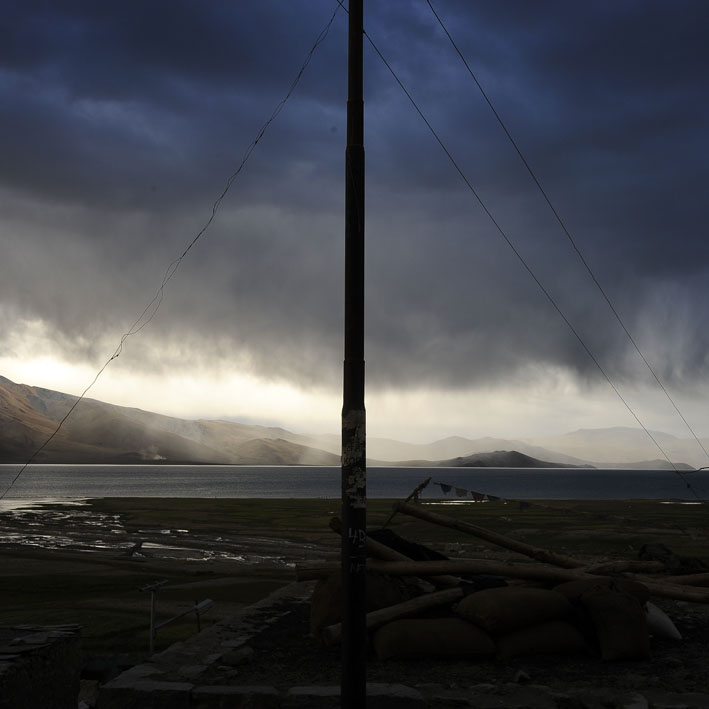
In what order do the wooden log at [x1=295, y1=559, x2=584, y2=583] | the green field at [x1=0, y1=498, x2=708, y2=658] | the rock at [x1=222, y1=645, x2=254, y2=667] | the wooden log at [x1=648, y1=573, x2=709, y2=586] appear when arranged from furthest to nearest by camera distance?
the green field at [x1=0, y1=498, x2=708, y2=658]
the wooden log at [x1=648, y1=573, x2=709, y2=586]
the wooden log at [x1=295, y1=559, x2=584, y2=583]
the rock at [x1=222, y1=645, x2=254, y2=667]

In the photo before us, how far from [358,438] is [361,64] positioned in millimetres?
3521

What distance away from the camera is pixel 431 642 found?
9609mm

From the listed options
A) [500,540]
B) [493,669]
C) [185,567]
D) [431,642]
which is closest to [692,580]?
[500,540]

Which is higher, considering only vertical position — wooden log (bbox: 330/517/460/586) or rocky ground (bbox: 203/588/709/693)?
wooden log (bbox: 330/517/460/586)

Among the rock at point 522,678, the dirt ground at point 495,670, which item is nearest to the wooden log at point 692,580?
the dirt ground at point 495,670

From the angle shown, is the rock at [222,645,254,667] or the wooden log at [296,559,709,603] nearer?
the rock at [222,645,254,667]

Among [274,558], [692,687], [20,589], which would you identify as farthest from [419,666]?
[274,558]

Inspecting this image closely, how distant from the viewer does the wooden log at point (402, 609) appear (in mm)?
9844

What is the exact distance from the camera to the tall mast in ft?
20.9

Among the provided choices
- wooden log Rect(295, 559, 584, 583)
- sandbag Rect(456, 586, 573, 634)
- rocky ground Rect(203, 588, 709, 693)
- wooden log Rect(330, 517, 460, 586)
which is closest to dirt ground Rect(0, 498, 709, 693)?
rocky ground Rect(203, 588, 709, 693)

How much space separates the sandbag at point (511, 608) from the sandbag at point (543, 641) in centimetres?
9

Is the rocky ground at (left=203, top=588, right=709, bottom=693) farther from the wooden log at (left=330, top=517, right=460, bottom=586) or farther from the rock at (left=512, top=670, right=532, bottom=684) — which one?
the wooden log at (left=330, top=517, right=460, bottom=586)

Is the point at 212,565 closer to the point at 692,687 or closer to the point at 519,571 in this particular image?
the point at 519,571

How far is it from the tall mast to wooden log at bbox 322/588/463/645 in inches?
129
